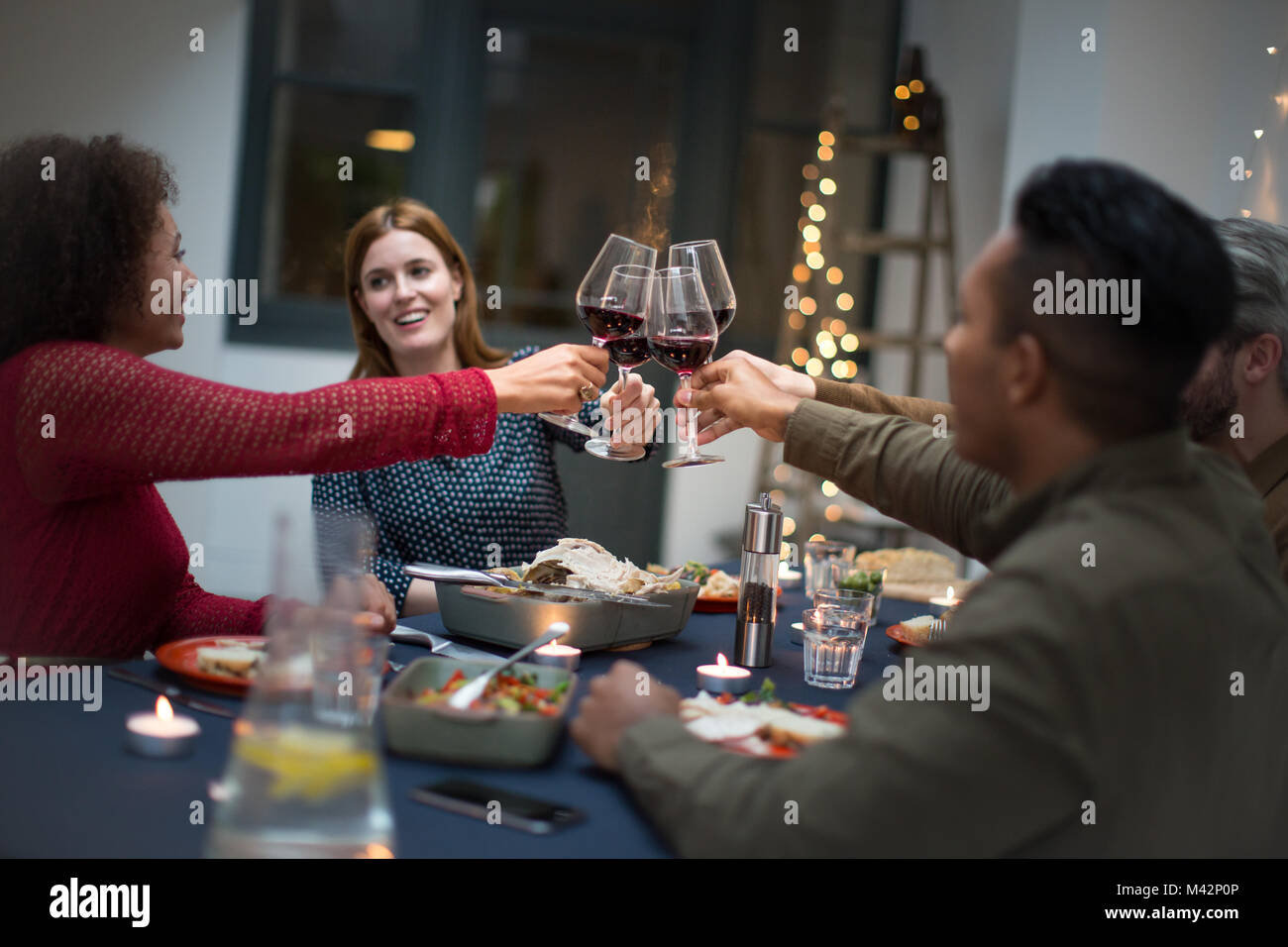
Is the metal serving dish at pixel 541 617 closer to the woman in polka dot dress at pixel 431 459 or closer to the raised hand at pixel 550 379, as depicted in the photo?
the raised hand at pixel 550 379

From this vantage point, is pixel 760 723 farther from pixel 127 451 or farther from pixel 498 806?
pixel 127 451

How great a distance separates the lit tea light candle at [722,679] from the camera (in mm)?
1473

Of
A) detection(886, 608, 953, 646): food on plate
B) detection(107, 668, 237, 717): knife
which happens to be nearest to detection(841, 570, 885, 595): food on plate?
detection(886, 608, 953, 646): food on plate

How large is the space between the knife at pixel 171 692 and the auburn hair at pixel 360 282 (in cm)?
141

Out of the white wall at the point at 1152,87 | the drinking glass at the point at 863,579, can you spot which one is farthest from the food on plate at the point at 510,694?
the white wall at the point at 1152,87

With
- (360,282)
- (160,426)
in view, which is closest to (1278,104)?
(360,282)

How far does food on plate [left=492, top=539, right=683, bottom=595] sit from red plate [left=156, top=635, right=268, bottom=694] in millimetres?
435

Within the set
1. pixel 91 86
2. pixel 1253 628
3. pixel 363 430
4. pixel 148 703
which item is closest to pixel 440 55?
pixel 91 86

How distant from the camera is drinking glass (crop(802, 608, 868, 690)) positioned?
1532 millimetres

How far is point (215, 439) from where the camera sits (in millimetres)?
1440

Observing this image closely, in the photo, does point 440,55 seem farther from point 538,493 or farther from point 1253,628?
point 1253,628

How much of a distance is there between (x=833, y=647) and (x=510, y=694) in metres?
0.53

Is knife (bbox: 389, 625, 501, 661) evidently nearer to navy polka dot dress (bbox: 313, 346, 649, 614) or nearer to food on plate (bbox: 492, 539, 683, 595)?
food on plate (bbox: 492, 539, 683, 595)

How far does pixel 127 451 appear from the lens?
1.42 m
